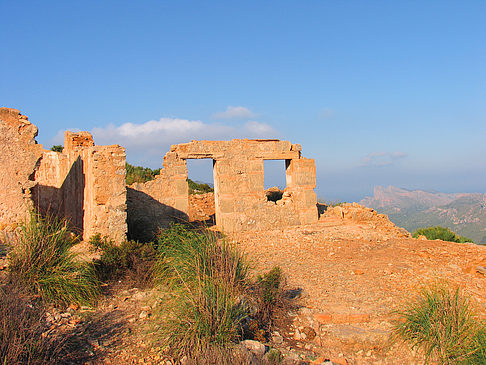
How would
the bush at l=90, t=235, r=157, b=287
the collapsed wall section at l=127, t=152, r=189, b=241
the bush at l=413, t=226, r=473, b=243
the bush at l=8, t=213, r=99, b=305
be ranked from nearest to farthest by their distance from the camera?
the bush at l=8, t=213, r=99, b=305
the bush at l=90, t=235, r=157, b=287
the collapsed wall section at l=127, t=152, r=189, b=241
the bush at l=413, t=226, r=473, b=243

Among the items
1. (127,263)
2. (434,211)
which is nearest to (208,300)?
(127,263)

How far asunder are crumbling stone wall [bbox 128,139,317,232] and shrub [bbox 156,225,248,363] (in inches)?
224

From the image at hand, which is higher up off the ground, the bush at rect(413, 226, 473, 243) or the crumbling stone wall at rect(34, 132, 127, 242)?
the crumbling stone wall at rect(34, 132, 127, 242)

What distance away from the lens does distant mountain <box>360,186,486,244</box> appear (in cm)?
7356

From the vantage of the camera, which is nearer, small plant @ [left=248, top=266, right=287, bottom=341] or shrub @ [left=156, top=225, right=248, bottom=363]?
shrub @ [left=156, top=225, right=248, bottom=363]

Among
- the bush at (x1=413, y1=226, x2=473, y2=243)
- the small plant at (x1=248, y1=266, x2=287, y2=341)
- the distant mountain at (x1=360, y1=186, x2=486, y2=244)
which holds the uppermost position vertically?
the small plant at (x1=248, y1=266, x2=287, y2=341)

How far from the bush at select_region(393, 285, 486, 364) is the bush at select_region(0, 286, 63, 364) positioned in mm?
3915

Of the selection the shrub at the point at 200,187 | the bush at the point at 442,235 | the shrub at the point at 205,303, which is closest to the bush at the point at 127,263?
the shrub at the point at 205,303

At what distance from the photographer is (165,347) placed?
13.5 ft

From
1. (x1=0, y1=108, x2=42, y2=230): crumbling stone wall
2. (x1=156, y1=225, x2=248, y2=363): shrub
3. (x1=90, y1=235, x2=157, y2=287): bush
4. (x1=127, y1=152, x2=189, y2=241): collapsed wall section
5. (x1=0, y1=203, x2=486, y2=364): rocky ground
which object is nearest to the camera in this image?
(x1=156, y1=225, x2=248, y2=363): shrub

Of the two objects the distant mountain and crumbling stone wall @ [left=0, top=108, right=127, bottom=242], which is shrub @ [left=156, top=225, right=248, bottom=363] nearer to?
crumbling stone wall @ [left=0, top=108, right=127, bottom=242]

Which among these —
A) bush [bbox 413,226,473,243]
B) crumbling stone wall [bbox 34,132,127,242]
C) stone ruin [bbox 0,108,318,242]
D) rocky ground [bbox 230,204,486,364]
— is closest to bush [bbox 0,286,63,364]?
rocky ground [bbox 230,204,486,364]

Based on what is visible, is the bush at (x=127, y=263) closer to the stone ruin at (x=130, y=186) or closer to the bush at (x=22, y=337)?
the stone ruin at (x=130, y=186)

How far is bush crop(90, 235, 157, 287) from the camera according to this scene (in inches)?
247
